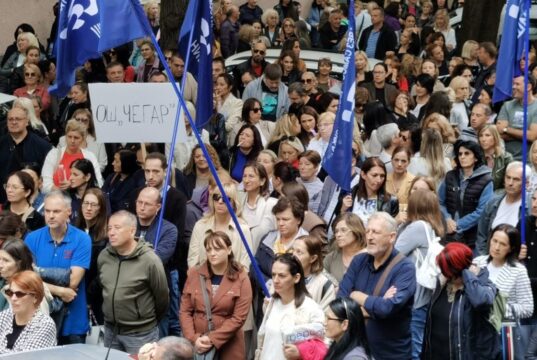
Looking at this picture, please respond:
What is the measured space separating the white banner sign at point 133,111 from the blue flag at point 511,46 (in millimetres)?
2963

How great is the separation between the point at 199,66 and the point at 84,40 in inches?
48.2

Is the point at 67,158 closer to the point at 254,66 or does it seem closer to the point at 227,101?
the point at 227,101

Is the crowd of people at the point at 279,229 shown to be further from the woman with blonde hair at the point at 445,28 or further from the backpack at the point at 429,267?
the woman with blonde hair at the point at 445,28

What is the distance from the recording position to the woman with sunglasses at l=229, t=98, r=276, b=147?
17547 millimetres

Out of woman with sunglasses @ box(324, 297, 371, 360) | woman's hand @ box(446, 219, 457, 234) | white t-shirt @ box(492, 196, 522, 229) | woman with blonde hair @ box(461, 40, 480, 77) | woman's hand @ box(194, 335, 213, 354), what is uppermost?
woman with sunglasses @ box(324, 297, 371, 360)

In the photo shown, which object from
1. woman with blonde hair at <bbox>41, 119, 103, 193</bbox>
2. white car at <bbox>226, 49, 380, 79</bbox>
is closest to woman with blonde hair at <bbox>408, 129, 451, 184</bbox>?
woman with blonde hair at <bbox>41, 119, 103, 193</bbox>

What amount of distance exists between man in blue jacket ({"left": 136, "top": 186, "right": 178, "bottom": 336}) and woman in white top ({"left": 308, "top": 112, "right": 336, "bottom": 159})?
3.32 metres

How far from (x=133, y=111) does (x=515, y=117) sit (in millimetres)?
4808

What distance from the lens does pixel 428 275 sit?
11.9 m

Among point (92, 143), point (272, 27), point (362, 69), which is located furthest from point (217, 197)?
point (272, 27)

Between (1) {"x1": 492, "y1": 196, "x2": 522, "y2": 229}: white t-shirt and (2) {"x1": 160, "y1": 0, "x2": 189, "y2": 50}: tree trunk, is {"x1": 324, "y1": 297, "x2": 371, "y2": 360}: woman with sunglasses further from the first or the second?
(2) {"x1": 160, "y1": 0, "x2": 189, "y2": 50}: tree trunk

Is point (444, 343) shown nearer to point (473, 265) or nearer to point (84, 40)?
point (473, 265)

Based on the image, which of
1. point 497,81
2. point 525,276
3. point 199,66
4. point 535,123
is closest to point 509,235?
point 525,276

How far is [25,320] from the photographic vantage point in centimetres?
1121
